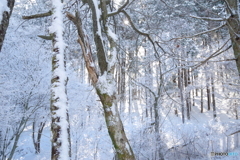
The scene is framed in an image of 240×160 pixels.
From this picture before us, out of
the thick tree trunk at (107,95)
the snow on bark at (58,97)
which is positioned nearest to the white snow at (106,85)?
the thick tree trunk at (107,95)

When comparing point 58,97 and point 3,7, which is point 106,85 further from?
point 3,7

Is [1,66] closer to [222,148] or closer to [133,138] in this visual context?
[133,138]

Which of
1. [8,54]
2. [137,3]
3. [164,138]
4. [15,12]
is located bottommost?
[164,138]

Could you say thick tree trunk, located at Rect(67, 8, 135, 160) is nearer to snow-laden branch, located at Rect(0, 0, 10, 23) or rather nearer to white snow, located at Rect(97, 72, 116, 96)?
white snow, located at Rect(97, 72, 116, 96)

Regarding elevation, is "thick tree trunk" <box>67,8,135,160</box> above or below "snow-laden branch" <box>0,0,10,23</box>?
below

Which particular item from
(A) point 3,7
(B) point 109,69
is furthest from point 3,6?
(B) point 109,69

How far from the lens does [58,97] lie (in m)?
1.32

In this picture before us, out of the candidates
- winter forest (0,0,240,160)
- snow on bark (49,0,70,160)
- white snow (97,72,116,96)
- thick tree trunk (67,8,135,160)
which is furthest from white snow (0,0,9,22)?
white snow (97,72,116,96)

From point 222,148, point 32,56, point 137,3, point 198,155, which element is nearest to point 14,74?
point 32,56

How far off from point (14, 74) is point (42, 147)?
614 centimetres

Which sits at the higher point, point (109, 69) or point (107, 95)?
point (109, 69)

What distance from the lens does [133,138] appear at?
7.80m

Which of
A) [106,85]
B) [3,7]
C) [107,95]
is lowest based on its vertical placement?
[107,95]

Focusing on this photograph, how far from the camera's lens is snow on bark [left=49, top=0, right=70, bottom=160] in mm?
1210
